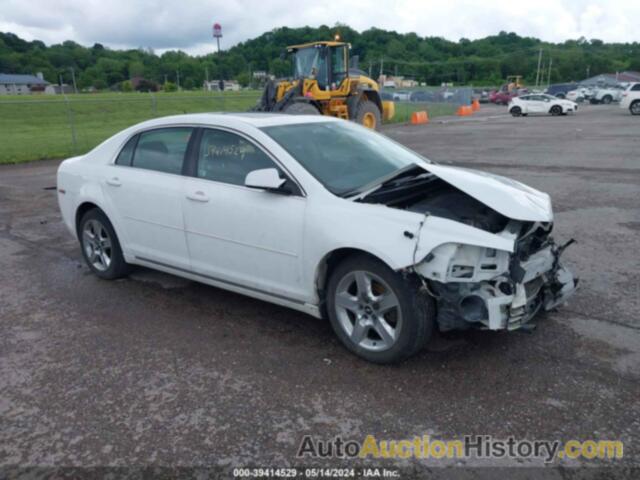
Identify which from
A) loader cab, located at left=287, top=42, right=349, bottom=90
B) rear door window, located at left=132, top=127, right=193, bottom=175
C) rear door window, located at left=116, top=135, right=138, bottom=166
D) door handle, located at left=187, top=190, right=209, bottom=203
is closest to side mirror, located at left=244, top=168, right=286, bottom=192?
door handle, located at left=187, top=190, right=209, bottom=203

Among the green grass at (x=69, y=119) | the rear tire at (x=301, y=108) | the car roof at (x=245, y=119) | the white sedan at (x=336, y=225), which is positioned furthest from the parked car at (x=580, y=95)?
the white sedan at (x=336, y=225)

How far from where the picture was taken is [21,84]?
9538cm

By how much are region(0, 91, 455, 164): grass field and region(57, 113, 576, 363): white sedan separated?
38.9 feet

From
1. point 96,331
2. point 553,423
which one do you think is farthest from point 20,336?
point 553,423

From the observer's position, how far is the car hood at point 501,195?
345 centimetres

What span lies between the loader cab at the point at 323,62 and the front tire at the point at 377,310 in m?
15.4

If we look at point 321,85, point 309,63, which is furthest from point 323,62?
point 321,85

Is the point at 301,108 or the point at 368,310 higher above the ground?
the point at 301,108

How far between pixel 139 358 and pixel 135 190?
5.40ft

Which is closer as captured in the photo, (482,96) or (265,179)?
(265,179)

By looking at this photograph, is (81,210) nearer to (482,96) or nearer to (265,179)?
(265,179)

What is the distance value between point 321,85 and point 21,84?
95903mm

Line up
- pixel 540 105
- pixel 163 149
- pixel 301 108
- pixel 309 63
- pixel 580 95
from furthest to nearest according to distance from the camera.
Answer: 1. pixel 580 95
2. pixel 540 105
3. pixel 309 63
4. pixel 301 108
5. pixel 163 149

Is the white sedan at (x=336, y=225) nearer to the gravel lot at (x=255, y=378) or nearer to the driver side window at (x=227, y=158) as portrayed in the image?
the driver side window at (x=227, y=158)
